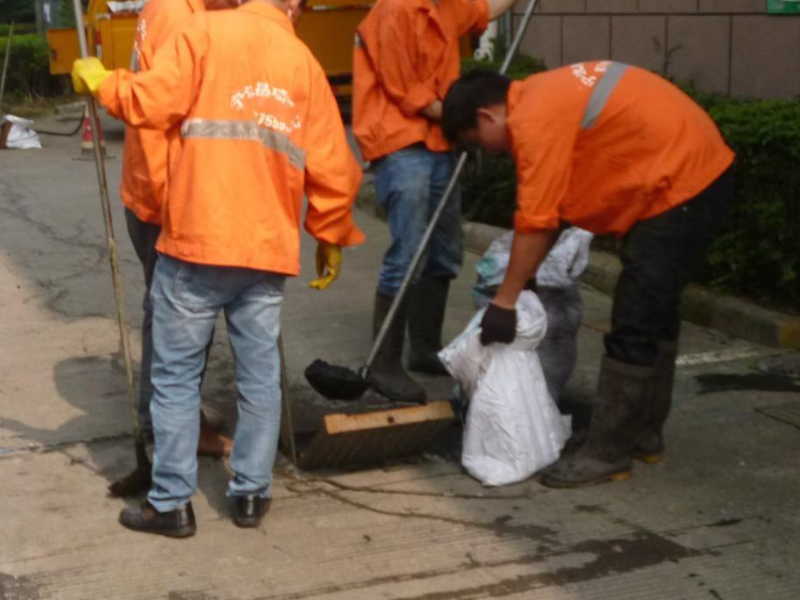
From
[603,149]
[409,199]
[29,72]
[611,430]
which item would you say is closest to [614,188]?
[603,149]

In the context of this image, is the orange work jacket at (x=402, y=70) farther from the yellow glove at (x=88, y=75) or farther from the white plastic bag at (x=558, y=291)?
the yellow glove at (x=88, y=75)

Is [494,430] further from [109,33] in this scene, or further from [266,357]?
[109,33]

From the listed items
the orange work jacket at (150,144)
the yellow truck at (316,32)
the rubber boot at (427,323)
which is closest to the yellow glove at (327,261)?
the orange work jacket at (150,144)

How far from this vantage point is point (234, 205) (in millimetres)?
4180

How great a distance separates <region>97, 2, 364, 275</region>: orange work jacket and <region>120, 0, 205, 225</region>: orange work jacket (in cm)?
7

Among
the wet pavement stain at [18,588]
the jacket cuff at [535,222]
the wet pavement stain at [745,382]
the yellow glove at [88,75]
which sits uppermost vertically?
the yellow glove at [88,75]

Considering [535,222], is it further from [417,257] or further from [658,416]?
[417,257]

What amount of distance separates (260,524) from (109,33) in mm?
10542

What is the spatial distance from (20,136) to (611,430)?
1066 centimetres

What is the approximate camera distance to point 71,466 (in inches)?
201

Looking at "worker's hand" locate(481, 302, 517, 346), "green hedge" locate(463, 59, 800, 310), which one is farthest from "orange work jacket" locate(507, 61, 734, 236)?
"green hedge" locate(463, 59, 800, 310)

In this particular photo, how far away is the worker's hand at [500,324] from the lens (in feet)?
15.9

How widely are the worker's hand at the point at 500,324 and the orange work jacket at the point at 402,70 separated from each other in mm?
1106

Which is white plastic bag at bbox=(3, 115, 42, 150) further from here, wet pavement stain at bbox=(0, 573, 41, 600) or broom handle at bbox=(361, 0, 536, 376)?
wet pavement stain at bbox=(0, 573, 41, 600)
